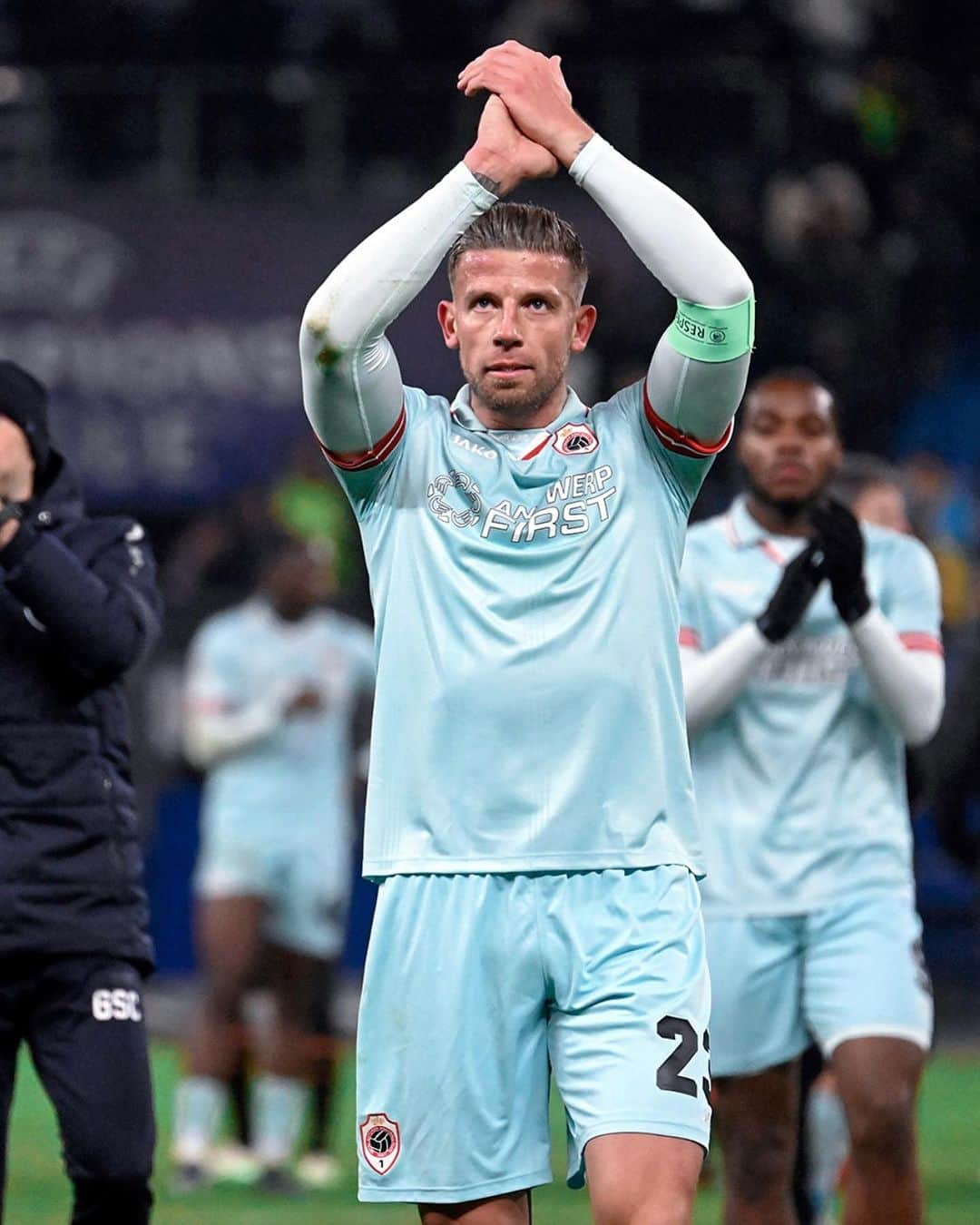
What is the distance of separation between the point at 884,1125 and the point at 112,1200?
1.91 meters

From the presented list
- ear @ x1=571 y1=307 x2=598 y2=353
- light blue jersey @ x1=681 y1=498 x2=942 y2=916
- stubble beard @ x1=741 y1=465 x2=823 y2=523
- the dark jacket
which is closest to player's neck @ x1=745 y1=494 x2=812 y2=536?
stubble beard @ x1=741 y1=465 x2=823 y2=523

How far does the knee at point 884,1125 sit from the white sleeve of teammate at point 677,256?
86.3 inches

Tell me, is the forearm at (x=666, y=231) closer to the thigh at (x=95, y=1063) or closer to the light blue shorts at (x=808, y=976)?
the thigh at (x=95, y=1063)

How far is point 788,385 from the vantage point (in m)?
6.70

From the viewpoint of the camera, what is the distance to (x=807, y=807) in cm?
645

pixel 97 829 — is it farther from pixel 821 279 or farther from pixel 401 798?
pixel 821 279

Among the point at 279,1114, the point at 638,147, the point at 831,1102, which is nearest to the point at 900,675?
the point at 831,1102

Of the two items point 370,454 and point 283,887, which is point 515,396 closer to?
point 370,454

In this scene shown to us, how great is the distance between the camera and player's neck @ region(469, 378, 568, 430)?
4.74 metres

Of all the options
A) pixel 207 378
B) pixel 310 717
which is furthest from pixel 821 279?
pixel 310 717

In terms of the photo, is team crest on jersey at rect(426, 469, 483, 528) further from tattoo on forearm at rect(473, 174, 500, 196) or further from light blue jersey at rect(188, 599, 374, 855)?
light blue jersey at rect(188, 599, 374, 855)

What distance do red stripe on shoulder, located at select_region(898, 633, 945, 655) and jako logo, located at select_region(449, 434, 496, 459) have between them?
6.69 ft

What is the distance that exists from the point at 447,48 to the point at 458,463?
46.2 feet

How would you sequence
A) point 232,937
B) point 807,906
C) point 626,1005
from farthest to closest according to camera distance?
point 232,937 < point 807,906 < point 626,1005
